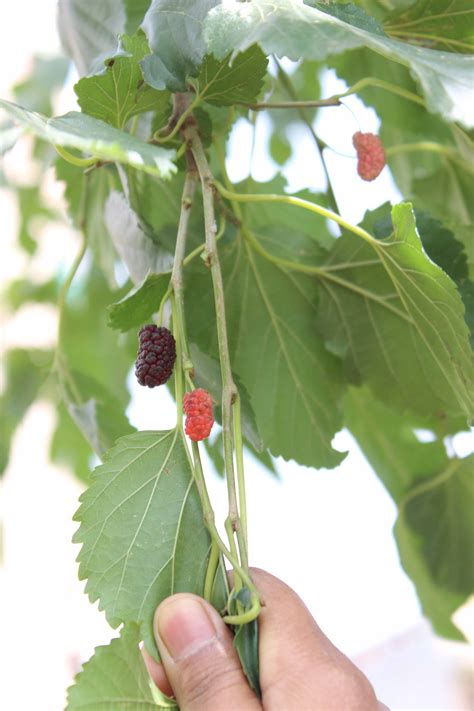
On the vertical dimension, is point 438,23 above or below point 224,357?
above

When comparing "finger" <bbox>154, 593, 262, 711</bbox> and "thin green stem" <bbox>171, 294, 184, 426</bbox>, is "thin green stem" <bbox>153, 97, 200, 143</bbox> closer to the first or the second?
"thin green stem" <bbox>171, 294, 184, 426</bbox>

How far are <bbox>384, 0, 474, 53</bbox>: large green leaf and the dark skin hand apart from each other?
14.8 inches

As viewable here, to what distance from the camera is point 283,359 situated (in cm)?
74

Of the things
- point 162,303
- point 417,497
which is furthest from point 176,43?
point 417,497

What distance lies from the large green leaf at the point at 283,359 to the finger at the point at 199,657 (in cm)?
24

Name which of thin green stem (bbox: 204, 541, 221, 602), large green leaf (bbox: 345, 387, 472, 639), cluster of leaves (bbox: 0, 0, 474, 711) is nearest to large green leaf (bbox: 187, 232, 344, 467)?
cluster of leaves (bbox: 0, 0, 474, 711)

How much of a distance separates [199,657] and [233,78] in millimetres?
341

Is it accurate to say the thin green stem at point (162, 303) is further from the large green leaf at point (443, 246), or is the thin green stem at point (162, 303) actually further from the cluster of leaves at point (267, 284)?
the large green leaf at point (443, 246)

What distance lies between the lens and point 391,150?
78 cm

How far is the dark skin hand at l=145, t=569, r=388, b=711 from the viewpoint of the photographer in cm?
51

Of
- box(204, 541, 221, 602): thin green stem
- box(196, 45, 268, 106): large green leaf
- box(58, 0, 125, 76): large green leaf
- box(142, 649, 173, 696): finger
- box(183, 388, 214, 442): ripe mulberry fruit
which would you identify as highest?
box(58, 0, 125, 76): large green leaf

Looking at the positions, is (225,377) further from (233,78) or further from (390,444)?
(390,444)

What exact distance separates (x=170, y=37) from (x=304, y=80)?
0.50 meters

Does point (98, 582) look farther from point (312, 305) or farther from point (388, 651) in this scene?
point (388, 651)
